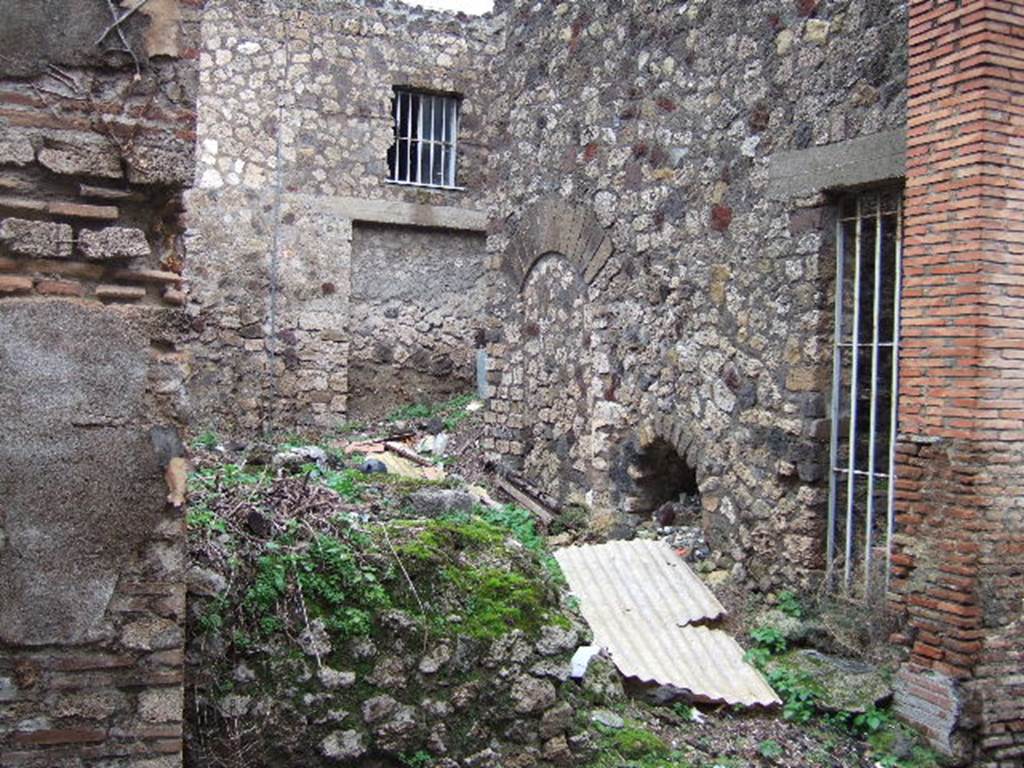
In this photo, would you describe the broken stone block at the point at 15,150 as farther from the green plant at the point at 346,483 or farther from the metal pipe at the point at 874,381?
the metal pipe at the point at 874,381

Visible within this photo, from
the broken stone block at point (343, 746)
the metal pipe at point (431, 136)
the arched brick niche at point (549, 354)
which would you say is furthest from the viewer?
the metal pipe at point (431, 136)

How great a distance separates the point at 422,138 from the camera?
13.0 meters

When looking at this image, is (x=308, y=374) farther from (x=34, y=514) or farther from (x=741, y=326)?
(x=34, y=514)

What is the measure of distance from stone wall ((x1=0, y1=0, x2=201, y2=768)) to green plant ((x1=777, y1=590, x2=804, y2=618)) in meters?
4.02

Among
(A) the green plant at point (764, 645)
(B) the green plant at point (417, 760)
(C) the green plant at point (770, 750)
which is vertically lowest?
(C) the green plant at point (770, 750)

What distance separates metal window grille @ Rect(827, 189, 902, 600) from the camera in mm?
6129

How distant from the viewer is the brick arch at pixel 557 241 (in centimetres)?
859

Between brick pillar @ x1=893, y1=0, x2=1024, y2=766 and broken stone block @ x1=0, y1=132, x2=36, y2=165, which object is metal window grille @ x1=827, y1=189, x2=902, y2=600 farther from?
broken stone block @ x1=0, y1=132, x2=36, y2=165

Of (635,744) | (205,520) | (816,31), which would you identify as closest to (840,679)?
(635,744)

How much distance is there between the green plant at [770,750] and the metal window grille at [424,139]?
9034mm

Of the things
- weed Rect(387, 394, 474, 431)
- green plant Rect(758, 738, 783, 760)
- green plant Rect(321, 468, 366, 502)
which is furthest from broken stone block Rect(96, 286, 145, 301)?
weed Rect(387, 394, 474, 431)

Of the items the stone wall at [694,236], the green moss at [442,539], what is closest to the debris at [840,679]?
the stone wall at [694,236]

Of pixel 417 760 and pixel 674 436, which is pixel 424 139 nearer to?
pixel 674 436

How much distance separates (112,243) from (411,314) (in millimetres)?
9540
